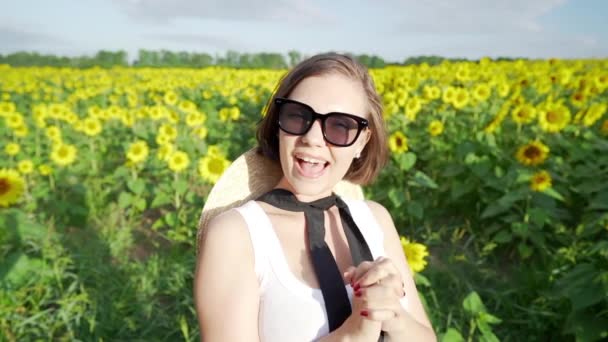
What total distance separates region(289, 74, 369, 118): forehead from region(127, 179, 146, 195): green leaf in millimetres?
2768

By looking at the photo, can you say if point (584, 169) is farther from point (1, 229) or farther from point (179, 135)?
point (1, 229)

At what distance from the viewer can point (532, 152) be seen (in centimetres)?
313

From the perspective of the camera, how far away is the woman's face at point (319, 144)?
128 centimetres

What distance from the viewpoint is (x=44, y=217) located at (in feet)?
12.1

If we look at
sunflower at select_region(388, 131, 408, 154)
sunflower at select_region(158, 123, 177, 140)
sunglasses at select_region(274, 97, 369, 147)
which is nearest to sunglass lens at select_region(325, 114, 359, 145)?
sunglasses at select_region(274, 97, 369, 147)

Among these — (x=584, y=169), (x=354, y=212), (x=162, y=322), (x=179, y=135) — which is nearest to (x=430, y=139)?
(x=584, y=169)

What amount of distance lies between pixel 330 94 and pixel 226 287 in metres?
0.56

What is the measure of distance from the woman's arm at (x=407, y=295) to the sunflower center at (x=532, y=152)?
6.60 ft

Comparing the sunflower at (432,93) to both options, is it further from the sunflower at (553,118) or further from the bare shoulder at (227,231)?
the bare shoulder at (227,231)

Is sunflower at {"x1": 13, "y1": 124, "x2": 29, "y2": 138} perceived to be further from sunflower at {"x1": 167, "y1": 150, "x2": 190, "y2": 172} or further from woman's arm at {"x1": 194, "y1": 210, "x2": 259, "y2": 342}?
woman's arm at {"x1": 194, "y1": 210, "x2": 259, "y2": 342}

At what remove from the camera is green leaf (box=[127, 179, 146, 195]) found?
12.4ft

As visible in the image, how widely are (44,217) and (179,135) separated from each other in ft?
4.39

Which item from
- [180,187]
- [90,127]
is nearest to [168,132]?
[180,187]

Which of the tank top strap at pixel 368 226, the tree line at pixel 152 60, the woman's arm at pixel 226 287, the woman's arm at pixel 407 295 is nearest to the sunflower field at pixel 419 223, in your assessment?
the woman's arm at pixel 407 295
